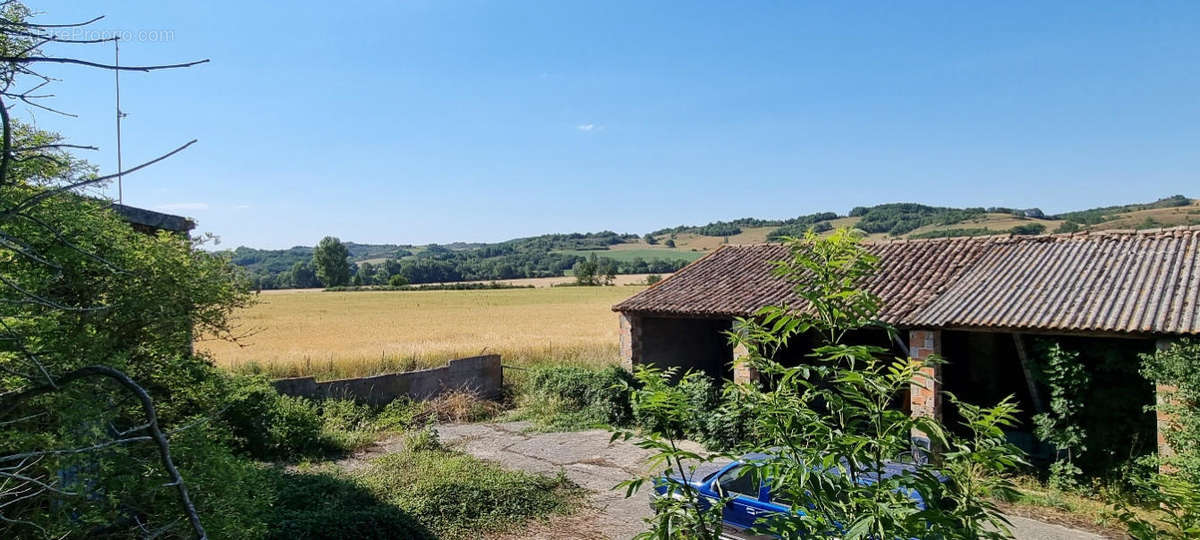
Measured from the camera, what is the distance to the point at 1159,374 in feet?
30.0

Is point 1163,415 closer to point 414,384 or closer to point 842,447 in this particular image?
point 842,447

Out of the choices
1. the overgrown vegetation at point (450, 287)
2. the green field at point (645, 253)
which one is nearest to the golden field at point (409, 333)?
the overgrown vegetation at point (450, 287)

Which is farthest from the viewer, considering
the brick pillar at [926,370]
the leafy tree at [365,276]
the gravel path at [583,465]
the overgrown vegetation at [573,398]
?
the leafy tree at [365,276]

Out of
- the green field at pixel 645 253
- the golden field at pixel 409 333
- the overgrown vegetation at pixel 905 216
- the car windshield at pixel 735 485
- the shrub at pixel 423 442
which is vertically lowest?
the shrub at pixel 423 442

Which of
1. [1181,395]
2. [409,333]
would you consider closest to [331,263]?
[409,333]

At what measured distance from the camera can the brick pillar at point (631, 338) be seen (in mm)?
16609

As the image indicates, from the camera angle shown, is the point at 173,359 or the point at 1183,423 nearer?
the point at 173,359

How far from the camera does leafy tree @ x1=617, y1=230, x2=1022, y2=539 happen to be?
7.44 feet

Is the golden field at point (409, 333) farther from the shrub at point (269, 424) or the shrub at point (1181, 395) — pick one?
the shrub at point (1181, 395)

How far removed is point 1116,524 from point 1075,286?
4.13 metres

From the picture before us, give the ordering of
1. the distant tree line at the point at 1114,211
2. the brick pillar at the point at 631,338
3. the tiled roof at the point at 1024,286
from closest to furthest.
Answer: the tiled roof at the point at 1024,286
the brick pillar at the point at 631,338
the distant tree line at the point at 1114,211

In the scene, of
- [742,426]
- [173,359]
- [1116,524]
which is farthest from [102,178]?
[742,426]

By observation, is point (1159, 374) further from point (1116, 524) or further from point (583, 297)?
point (583, 297)

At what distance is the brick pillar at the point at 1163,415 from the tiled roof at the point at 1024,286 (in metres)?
0.34
